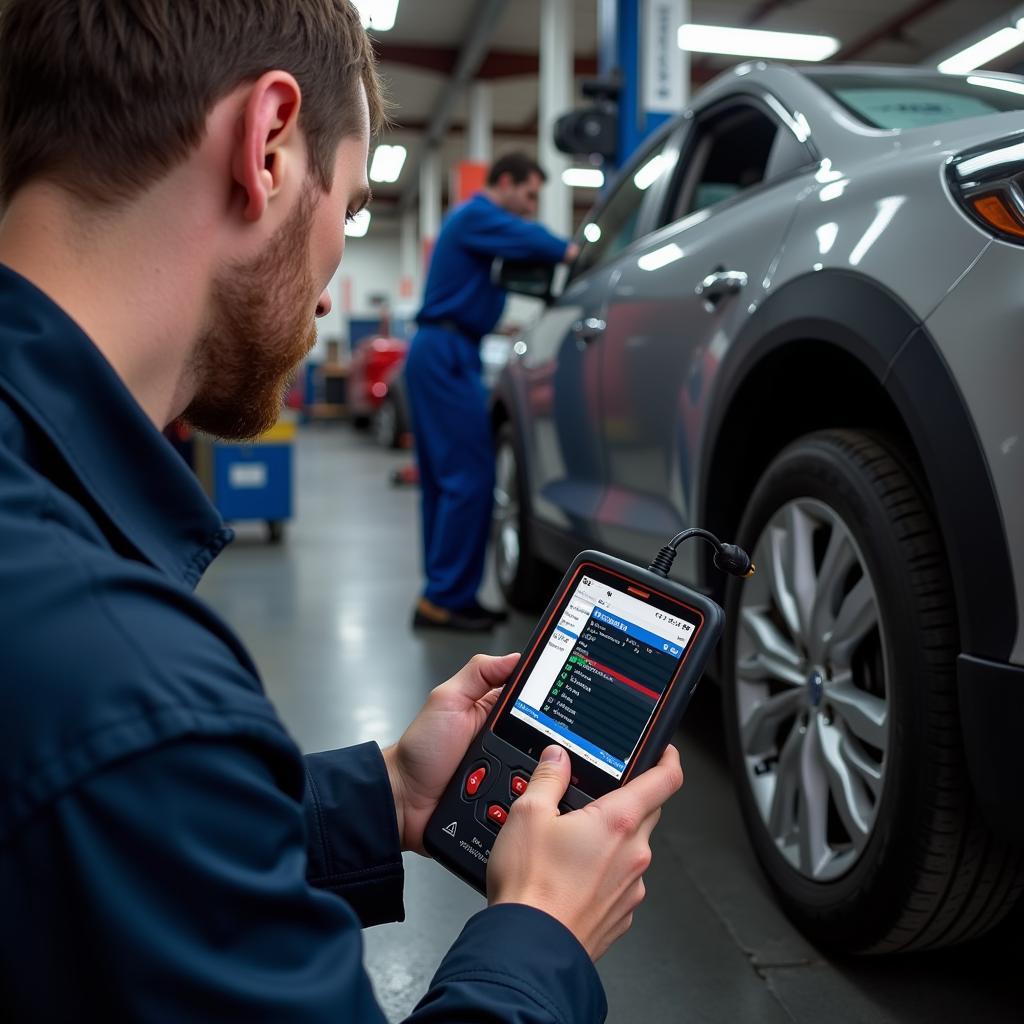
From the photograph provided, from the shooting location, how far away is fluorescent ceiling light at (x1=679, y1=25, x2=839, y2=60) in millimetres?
10789

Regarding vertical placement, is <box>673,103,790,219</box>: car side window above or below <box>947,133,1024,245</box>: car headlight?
above

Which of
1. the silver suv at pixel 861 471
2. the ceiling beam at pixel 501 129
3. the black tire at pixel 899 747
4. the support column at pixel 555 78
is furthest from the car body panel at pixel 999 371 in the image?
the ceiling beam at pixel 501 129

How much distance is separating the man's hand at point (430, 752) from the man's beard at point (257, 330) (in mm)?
317

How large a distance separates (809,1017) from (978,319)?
0.84m

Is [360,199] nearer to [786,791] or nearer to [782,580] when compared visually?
[782,580]

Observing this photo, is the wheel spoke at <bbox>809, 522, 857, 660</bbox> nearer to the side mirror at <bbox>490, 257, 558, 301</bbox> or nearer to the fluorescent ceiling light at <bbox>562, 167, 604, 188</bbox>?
the side mirror at <bbox>490, 257, 558, 301</bbox>

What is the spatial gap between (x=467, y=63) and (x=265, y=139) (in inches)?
512

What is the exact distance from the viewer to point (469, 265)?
345 centimetres

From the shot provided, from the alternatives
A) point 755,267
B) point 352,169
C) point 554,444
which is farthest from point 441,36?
point 352,169

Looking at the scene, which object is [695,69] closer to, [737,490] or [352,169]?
[737,490]

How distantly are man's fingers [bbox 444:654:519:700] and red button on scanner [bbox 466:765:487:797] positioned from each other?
91 millimetres

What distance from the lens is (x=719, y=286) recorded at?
69.7 inches

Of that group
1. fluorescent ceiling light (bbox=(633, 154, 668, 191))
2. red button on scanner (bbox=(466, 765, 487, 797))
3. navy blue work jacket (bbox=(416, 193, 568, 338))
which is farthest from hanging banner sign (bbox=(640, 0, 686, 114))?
red button on scanner (bbox=(466, 765, 487, 797))

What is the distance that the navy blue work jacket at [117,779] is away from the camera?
454mm
